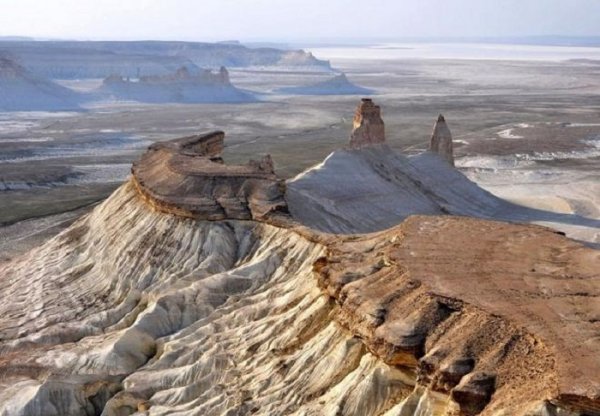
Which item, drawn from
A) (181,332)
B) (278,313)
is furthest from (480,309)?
(181,332)

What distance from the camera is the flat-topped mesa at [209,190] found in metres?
26.4

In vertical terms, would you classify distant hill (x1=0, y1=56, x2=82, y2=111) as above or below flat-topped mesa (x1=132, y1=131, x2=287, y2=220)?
below

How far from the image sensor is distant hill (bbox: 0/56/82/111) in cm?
11019

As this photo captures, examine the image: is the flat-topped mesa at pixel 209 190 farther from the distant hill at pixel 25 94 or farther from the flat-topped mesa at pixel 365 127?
the distant hill at pixel 25 94

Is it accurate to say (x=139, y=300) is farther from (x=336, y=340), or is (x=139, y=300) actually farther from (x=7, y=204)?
(x=7, y=204)

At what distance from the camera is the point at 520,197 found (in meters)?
48.7

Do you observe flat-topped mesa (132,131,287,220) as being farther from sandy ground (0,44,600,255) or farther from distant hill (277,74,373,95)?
distant hill (277,74,373,95)

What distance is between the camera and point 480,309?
15242 millimetres

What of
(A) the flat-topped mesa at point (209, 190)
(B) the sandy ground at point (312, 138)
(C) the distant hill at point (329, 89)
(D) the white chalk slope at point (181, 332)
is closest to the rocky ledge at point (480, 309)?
(D) the white chalk slope at point (181, 332)

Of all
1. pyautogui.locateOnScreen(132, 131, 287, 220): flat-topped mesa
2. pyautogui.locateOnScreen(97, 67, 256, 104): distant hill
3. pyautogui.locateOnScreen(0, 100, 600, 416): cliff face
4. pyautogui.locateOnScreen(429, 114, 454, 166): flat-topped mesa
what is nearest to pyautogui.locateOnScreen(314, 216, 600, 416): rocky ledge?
pyautogui.locateOnScreen(0, 100, 600, 416): cliff face

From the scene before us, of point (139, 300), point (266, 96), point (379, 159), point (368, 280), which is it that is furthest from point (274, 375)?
point (266, 96)

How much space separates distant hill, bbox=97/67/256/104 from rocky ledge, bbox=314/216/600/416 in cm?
10623

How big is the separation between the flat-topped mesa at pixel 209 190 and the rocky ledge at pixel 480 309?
18.7ft

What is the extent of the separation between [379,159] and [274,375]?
26.7 m
